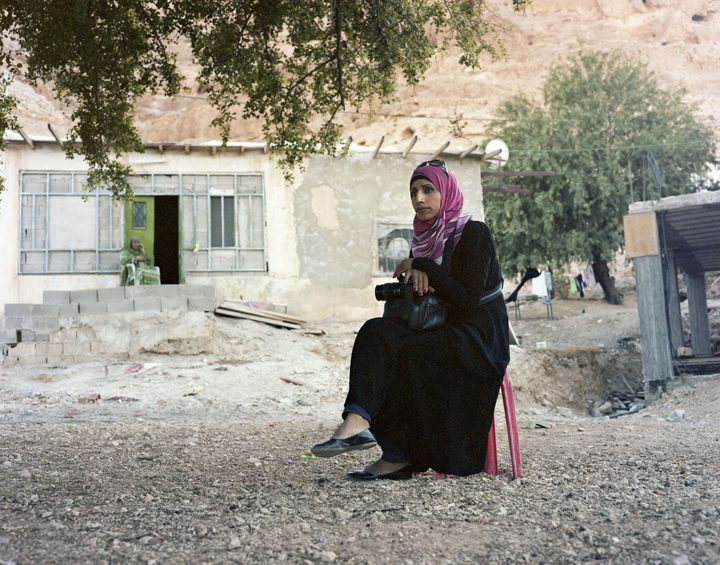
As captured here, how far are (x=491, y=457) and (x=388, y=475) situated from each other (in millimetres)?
550

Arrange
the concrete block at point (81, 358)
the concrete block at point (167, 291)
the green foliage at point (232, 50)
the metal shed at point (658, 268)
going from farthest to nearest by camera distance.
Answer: the concrete block at point (167, 291), the concrete block at point (81, 358), the metal shed at point (658, 268), the green foliage at point (232, 50)

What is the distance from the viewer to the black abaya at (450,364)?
11.1ft

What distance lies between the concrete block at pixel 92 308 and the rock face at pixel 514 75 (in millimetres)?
21813

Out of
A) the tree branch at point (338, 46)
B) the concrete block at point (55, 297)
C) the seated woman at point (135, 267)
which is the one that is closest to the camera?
the tree branch at point (338, 46)

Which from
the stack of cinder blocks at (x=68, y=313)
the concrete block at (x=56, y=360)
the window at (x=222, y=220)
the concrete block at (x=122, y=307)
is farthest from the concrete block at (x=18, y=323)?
the window at (x=222, y=220)

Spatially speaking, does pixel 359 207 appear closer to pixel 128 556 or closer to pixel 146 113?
pixel 128 556

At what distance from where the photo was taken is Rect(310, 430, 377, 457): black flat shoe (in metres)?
3.16

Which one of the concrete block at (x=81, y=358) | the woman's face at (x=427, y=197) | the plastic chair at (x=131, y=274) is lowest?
the concrete block at (x=81, y=358)

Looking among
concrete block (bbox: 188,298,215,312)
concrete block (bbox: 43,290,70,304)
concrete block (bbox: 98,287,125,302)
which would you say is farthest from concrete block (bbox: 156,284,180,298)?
concrete block (bbox: 43,290,70,304)

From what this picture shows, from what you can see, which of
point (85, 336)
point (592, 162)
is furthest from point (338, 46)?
point (592, 162)

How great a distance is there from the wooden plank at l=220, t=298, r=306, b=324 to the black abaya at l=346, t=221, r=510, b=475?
10518 mm

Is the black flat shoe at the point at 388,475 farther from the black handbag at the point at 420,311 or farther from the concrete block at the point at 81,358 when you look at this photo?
the concrete block at the point at 81,358

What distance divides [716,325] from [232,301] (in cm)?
1288

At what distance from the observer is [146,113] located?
125 ft
